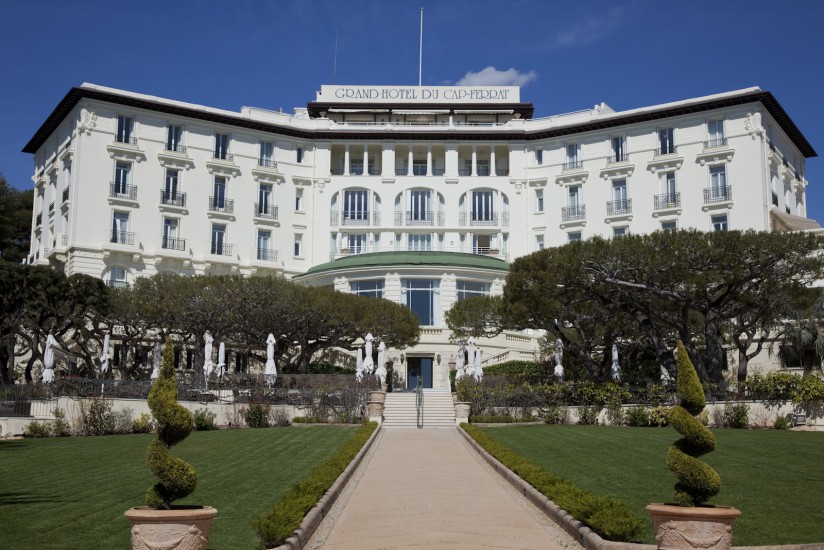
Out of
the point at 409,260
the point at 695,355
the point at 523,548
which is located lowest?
the point at 523,548

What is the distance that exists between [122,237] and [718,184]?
41.1 metres

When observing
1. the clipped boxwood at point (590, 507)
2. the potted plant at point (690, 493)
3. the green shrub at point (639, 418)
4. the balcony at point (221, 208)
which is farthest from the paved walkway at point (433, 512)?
the balcony at point (221, 208)

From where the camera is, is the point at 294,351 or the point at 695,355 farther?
the point at 294,351

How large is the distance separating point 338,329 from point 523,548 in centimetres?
3672

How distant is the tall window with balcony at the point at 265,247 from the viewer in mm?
65000

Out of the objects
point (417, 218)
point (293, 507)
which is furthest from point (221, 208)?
point (293, 507)

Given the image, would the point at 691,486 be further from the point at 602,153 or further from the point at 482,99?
the point at 482,99

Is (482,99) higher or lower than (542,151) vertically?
higher

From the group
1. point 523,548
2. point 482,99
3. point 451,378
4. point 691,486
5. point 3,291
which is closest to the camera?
point 691,486

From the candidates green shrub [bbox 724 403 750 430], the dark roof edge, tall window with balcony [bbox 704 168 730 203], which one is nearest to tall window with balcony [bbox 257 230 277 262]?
the dark roof edge

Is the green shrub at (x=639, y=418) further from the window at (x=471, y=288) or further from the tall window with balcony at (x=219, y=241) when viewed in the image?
the tall window with balcony at (x=219, y=241)

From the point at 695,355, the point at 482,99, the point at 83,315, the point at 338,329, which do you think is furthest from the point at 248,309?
the point at 482,99

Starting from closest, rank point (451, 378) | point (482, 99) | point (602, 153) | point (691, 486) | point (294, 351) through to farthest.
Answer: point (691, 486), point (451, 378), point (294, 351), point (602, 153), point (482, 99)

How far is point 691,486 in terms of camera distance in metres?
9.84
